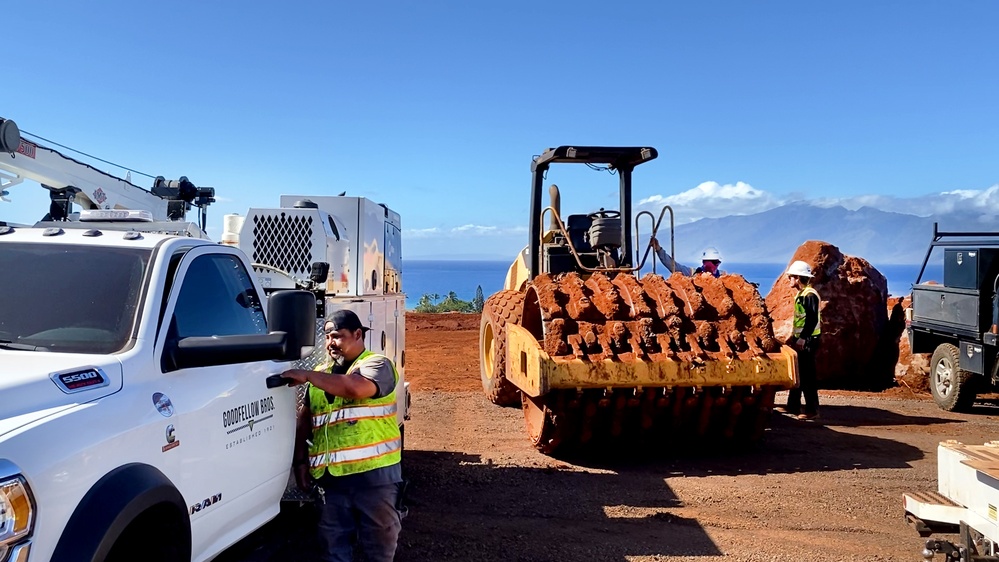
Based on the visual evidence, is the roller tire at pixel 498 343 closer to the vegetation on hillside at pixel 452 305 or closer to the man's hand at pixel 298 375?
the man's hand at pixel 298 375

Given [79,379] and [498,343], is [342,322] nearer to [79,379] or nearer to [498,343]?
[79,379]

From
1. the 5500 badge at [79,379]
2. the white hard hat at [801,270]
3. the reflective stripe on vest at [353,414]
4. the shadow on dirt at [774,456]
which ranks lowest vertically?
the shadow on dirt at [774,456]

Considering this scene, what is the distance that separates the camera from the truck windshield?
3.25m

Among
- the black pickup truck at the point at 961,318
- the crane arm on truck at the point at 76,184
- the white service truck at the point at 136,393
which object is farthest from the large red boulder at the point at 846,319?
the white service truck at the point at 136,393

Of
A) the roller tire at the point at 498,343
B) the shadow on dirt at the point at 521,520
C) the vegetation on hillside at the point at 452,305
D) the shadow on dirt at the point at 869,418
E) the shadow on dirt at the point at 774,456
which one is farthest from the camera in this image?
the vegetation on hillside at the point at 452,305

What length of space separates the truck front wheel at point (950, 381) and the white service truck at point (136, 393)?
9699 mm

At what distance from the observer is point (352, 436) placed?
4.03 meters

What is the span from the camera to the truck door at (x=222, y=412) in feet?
10.9

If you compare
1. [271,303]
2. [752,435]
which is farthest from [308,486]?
[752,435]

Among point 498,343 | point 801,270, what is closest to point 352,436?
point 498,343

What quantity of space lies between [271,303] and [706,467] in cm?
511

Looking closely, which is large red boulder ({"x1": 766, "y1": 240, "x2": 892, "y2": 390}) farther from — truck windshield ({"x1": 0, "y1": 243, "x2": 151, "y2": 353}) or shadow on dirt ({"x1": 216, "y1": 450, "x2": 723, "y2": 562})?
truck windshield ({"x1": 0, "y1": 243, "x2": 151, "y2": 353})

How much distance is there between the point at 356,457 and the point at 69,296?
1.44m

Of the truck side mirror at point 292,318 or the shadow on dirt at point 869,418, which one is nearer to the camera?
the truck side mirror at point 292,318
